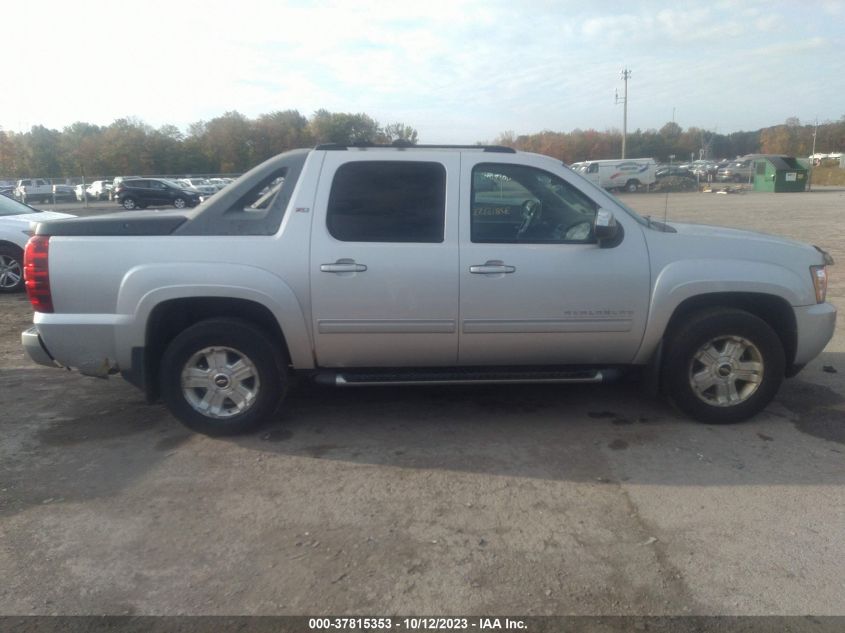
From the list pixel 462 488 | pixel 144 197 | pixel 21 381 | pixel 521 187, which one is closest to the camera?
pixel 462 488

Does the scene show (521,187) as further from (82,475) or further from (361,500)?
(82,475)

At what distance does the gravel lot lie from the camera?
304 centimetres

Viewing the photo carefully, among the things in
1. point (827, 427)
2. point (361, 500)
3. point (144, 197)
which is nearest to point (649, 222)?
point (827, 427)

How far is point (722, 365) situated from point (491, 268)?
1.75m

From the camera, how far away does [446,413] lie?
5.17m

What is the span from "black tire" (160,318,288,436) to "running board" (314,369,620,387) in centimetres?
34

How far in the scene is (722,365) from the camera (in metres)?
4.78

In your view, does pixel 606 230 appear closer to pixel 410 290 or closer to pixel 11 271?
pixel 410 290

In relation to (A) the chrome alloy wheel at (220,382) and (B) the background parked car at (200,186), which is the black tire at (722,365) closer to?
(A) the chrome alloy wheel at (220,382)

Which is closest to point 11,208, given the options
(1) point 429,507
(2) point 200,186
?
(1) point 429,507

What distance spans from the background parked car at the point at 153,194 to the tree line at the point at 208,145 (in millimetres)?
6113

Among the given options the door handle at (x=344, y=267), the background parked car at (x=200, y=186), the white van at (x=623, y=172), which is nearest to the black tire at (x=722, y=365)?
the door handle at (x=344, y=267)

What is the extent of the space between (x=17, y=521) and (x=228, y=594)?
146cm

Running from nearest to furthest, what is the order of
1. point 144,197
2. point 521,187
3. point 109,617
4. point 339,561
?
point 109,617
point 339,561
point 521,187
point 144,197
